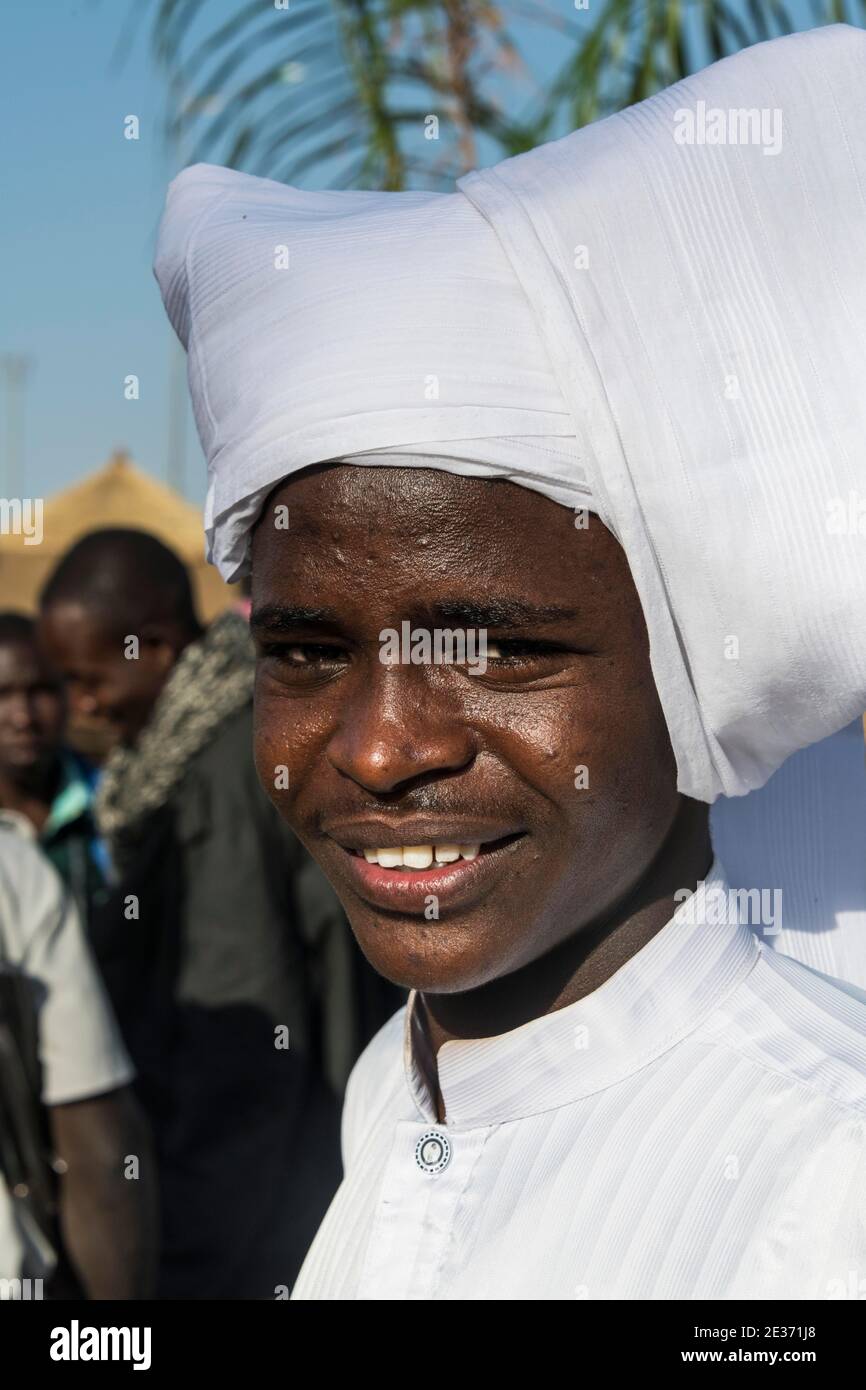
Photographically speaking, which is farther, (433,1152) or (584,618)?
(433,1152)

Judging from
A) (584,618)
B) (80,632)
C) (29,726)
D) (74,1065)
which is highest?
(80,632)

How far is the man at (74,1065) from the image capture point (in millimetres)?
3621

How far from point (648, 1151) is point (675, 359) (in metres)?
0.75

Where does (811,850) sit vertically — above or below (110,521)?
below

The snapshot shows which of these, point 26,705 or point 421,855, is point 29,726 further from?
point 421,855

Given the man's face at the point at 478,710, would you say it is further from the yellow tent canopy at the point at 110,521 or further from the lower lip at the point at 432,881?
the yellow tent canopy at the point at 110,521

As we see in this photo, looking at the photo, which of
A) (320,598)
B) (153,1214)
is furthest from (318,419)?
(153,1214)

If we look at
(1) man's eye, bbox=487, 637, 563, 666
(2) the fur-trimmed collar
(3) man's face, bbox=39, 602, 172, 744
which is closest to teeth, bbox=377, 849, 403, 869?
(1) man's eye, bbox=487, 637, 563, 666

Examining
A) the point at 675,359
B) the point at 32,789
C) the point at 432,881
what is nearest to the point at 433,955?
the point at 432,881

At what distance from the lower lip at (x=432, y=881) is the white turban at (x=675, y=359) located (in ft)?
Answer: 0.68

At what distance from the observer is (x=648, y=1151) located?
1541mm

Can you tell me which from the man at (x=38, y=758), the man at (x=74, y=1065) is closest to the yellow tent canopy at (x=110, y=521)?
the man at (x=38, y=758)

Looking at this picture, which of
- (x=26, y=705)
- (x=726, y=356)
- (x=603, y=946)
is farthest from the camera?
(x=26, y=705)

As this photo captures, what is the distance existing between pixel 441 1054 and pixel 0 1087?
1.98 meters
